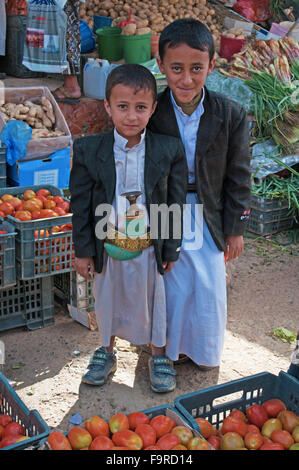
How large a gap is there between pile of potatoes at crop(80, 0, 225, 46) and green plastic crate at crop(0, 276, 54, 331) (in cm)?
466

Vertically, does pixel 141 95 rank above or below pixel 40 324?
above

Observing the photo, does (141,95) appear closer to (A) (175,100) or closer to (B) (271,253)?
(A) (175,100)

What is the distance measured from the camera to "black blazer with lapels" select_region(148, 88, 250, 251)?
2572mm

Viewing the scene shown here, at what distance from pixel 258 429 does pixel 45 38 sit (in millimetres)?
4779

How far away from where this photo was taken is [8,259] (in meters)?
3.14

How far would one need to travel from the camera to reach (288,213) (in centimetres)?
530

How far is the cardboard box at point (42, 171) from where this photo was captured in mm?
4664

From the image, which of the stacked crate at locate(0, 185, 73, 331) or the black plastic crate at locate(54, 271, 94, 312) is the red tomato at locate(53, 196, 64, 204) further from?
the black plastic crate at locate(54, 271, 94, 312)

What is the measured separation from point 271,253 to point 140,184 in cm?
271

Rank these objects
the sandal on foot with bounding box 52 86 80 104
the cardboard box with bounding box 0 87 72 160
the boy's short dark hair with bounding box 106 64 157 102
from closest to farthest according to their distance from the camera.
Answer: the boy's short dark hair with bounding box 106 64 157 102 → the cardboard box with bounding box 0 87 72 160 → the sandal on foot with bounding box 52 86 80 104

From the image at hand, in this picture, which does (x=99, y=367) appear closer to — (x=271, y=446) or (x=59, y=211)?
(x=59, y=211)

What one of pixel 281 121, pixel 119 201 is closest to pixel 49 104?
pixel 281 121

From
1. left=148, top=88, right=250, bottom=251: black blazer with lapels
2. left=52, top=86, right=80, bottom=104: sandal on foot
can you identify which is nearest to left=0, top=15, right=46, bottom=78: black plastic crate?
left=52, top=86, right=80, bottom=104: sandal on foot

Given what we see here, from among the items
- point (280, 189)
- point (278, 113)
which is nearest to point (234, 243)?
point (280, 189)
